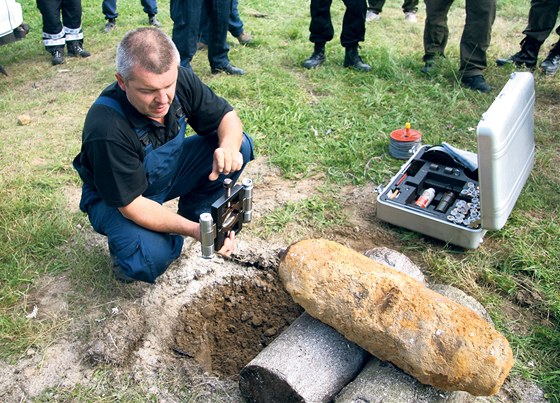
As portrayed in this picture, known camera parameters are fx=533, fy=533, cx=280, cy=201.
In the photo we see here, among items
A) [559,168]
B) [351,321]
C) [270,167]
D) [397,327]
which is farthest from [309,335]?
[559,168]

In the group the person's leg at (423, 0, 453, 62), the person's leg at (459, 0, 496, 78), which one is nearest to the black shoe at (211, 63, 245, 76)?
the person's leg at (423, 0, 453, 62)

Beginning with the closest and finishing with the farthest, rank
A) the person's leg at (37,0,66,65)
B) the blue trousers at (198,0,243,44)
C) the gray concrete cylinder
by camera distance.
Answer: the gray concrete cylinder, the person's leg at (37,0,66,65), the blue trousers at (198,0,243,44)

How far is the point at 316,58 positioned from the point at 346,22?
20.5 inches

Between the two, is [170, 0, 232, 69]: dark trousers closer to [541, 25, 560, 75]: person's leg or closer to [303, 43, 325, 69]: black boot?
[303, 43, 325, 69]: black boot

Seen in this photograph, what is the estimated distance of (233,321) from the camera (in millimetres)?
2906

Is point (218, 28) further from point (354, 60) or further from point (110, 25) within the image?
point (110, 25)

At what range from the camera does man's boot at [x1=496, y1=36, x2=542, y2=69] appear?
589 cm

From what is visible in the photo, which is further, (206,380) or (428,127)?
(428,127)

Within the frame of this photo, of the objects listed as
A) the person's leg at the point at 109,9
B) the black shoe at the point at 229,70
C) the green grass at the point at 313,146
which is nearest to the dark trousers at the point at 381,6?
the green grass at the point at 313,146

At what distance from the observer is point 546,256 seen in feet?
10.7

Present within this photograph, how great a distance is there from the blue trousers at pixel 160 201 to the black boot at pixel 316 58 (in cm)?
302

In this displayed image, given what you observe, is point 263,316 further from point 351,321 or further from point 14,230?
point 14,230

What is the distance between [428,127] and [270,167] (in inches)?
60.4

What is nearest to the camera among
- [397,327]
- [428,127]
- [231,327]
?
[397,327]
